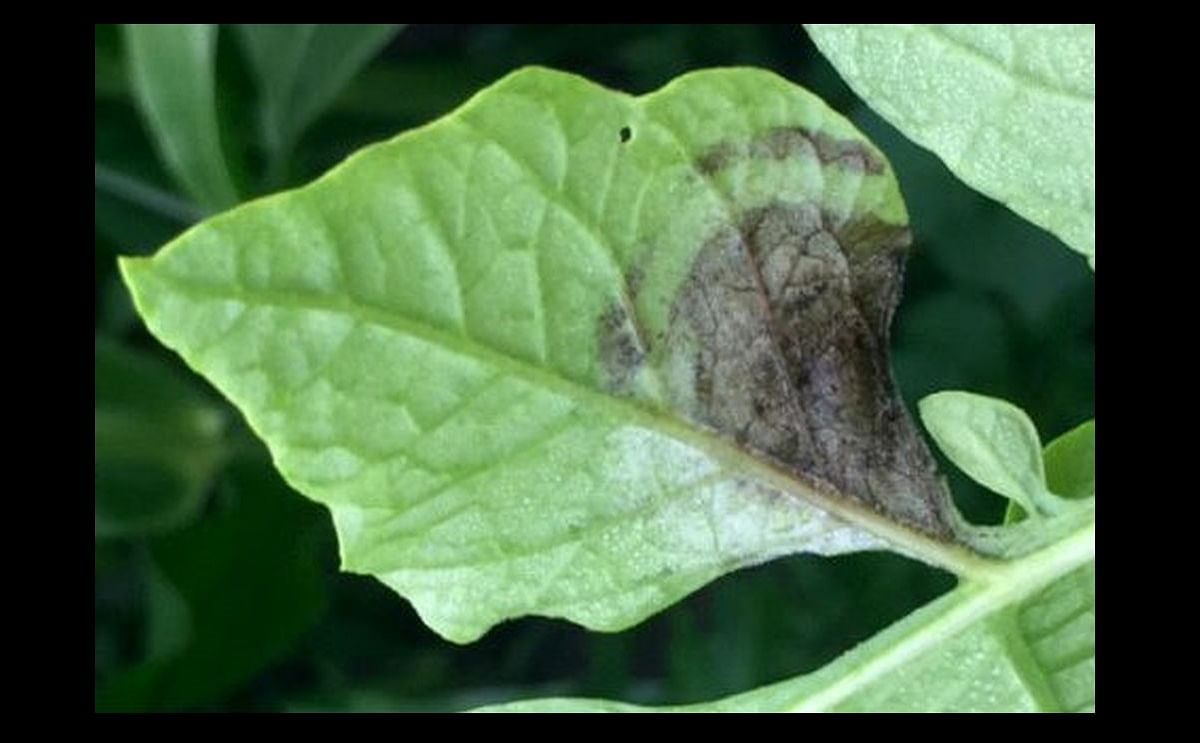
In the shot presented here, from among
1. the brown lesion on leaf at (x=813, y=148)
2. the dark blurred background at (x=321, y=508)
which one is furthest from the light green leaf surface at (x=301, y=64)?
the brown lesion on leaf at (x=813, y=148)

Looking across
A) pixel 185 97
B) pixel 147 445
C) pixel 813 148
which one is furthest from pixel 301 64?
pixel 813 148

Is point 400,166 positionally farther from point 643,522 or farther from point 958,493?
point 958,493

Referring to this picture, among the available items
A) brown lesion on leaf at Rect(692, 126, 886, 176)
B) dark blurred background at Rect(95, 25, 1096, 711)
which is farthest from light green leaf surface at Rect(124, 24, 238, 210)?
brown lesion on leaf at Rect(692, 126, 886, 176)

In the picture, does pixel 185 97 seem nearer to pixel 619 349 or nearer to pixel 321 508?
pixel 321 508

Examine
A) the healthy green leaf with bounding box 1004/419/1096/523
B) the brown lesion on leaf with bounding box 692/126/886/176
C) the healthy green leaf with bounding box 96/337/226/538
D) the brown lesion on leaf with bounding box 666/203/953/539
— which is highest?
the brown lesion on leaf with bounding box 692/126/886/176

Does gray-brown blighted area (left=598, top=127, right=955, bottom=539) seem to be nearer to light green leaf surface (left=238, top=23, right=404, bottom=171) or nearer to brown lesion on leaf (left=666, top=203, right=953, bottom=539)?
brown lesion on leaf (left=666, top=203, right=953, bottom=539)

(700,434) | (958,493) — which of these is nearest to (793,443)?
(700,434)
